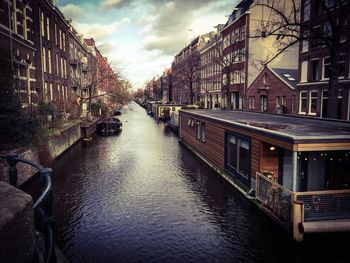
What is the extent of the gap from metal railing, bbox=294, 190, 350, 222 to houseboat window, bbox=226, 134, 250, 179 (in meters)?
4.15

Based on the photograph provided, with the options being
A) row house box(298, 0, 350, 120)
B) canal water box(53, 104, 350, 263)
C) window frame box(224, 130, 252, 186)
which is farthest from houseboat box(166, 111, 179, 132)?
window frame box(224, 130, 252, 186)

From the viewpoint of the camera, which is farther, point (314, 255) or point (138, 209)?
point (138, 209)

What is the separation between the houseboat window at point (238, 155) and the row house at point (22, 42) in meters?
12.8

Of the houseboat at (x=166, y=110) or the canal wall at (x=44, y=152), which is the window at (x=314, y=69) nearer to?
the canal wall at (x=44, y=152)

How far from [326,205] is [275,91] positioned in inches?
1046

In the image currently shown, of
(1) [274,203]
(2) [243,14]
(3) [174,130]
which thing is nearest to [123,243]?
(1) [274,203]

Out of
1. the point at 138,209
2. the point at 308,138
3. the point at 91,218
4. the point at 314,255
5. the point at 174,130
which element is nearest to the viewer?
the point at 314,255

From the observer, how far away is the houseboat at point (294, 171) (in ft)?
28.7

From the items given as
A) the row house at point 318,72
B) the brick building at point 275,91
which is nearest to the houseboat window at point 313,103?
the row house at point 318,72

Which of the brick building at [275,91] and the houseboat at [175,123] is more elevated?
the brick building at [275,91]

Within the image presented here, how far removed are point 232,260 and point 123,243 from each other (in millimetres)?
3263

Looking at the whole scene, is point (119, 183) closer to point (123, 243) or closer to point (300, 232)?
point (123, 243)

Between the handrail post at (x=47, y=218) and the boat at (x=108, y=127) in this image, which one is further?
the boat at (x=108, y=127)

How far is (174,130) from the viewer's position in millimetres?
38719
